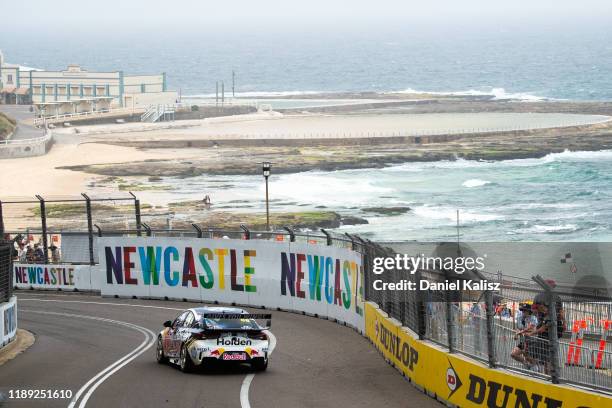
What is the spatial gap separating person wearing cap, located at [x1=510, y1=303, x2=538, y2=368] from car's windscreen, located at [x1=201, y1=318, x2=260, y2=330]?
20.8 ft

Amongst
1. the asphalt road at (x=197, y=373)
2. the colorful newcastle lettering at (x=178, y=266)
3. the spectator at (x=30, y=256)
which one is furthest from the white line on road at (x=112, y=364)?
the spectator at (x=30, y=256)

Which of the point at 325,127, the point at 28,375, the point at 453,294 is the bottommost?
the point at 28,375

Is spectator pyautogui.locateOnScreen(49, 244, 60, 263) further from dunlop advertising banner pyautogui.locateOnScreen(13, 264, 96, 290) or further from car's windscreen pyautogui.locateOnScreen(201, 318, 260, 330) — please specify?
car's windscreen pyautogui.locateOnScreen(201, 318, 260, 330)

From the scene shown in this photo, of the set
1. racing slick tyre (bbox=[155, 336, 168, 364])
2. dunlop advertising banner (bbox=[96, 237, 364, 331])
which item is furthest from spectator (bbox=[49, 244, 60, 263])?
racing slick tyre (bbox=[155, 336, 168, 364])

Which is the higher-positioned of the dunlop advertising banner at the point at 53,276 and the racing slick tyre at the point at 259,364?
the dunlop advertising banner at the point at 53,276

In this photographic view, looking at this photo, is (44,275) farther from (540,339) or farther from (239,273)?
(540,339)

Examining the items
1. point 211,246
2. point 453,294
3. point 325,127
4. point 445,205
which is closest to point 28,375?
point 453,294

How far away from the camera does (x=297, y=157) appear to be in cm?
12125

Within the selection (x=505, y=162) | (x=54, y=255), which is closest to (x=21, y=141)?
(x=505, y=162)

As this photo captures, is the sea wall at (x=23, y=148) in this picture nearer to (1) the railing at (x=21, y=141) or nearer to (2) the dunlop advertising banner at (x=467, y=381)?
(1) the railing at (x=21, y=141)

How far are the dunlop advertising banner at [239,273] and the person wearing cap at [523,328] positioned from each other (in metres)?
12.0

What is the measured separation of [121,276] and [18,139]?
8744cm

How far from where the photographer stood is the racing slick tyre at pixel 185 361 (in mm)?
23391

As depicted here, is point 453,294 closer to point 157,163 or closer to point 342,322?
point 342,322
